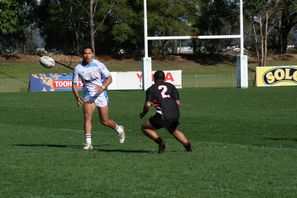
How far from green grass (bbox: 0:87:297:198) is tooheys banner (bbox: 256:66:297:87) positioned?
A: 2360cm

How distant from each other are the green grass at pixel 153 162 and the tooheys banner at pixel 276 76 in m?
23.6

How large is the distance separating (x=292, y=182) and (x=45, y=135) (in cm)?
951

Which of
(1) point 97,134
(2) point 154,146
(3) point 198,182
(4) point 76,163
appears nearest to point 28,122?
(1) point 97,134

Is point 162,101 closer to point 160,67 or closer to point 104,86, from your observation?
point 104,86

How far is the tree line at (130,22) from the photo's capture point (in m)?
74.3

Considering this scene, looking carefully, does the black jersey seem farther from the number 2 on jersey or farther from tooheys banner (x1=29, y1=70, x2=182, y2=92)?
tooheys banner (x1=29, y1=70, x2=182, y2=92)

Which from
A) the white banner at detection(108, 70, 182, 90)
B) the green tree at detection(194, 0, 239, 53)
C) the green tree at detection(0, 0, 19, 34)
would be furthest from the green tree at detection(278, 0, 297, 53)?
the white banner at detection(108, 70, 182, 90)

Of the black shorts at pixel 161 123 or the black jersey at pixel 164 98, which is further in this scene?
the black shorts at pixel 161 123

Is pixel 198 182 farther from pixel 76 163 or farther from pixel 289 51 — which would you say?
pixel 289 51

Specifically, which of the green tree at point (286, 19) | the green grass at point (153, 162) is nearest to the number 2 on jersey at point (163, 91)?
the green grass at point (153, 162)

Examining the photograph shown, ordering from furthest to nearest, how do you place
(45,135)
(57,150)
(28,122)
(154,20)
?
(154,20), (28,122), (45,135), (57,150)

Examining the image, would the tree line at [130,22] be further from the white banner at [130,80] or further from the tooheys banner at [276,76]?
the tooheys banner at [276,76]

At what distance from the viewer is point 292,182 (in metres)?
9.71

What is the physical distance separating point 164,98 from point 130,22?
62670mm
